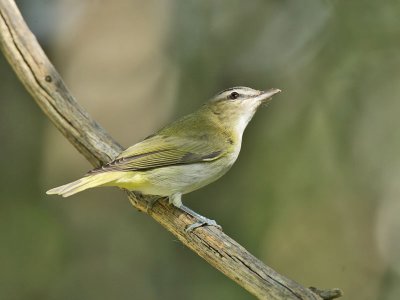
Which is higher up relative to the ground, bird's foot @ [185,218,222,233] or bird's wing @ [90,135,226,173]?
bird's wing @ [90,135,226,173]

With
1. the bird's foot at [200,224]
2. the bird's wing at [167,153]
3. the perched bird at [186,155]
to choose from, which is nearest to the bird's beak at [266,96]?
the perched bird at [186,155]

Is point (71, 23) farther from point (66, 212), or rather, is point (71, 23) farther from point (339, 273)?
point (339, 273)

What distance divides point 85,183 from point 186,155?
87 centimetres

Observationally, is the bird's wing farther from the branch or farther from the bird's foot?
the bird's foot

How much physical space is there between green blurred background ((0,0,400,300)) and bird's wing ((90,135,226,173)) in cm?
277

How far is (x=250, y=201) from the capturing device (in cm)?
782

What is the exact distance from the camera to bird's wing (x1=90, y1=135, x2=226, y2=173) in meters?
4.39

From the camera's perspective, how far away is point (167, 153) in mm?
4633

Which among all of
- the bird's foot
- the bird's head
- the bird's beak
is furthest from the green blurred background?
the bird's foot

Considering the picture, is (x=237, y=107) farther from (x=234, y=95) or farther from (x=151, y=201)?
(x=151, y=201)

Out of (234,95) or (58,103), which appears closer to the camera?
(58,103)

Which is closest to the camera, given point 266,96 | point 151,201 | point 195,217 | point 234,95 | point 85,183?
point 85,183

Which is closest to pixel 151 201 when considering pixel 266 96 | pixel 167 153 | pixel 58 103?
pixel 167 153

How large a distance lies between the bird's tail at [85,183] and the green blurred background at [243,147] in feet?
10.9
